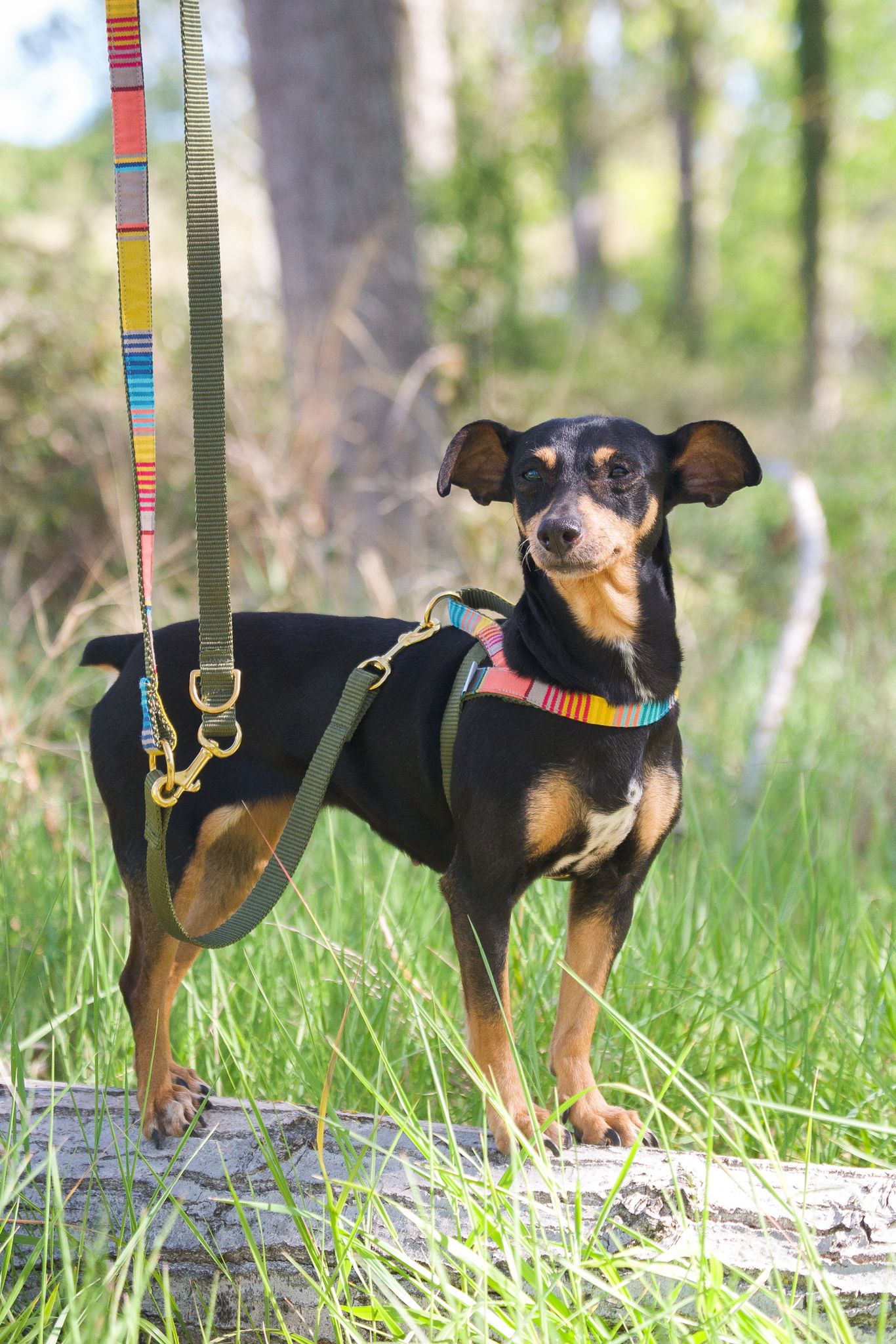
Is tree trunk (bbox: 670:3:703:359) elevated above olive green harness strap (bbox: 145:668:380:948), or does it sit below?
above

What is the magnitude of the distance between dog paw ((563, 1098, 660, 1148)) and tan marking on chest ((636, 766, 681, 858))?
553mm

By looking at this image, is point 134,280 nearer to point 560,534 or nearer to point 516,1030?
point 560,534

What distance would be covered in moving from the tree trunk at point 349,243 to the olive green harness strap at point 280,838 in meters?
4.28

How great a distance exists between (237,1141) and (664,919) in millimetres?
1435

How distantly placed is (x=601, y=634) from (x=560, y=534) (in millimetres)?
280

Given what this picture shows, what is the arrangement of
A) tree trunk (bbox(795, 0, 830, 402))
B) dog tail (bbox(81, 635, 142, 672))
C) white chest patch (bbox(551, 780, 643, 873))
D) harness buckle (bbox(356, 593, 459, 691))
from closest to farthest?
white chest patch (bbox(551, 780, 643, 873))
harness buckle (bbox(356, 593, 459, 691))
dog tail (bbox(81, 635, 142, 672))
tree trunk (bbox(795, 0, 830, 402))

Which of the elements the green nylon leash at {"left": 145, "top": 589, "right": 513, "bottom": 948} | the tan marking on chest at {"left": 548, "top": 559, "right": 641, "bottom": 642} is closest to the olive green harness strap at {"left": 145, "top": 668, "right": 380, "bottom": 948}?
the green nylon leash at {"left": 145, "top": 589, "right": 513, "bottom": 948}

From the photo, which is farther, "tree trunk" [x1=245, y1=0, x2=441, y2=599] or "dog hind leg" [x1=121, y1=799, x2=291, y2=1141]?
"tree trunk" [x1=245, y1=0, x2=441, y2=599]

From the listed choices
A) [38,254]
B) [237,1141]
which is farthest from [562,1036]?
[38,254]

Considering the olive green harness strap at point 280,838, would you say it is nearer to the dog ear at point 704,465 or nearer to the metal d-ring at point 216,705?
the metal d-ring at point 216,705

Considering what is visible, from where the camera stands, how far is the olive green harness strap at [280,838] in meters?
2.20

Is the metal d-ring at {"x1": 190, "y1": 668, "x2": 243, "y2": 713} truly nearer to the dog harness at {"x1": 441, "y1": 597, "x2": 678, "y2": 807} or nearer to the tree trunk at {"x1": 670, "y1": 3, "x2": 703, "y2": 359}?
the dog harness at {"x1": 441, "y1": 597, "x2": 678, "y2": 807}

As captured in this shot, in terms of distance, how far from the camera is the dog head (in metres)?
2.14

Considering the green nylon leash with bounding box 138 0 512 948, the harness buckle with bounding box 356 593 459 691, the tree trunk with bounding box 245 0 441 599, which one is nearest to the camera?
the green nylon leash with bounding box 138 0 512 948
